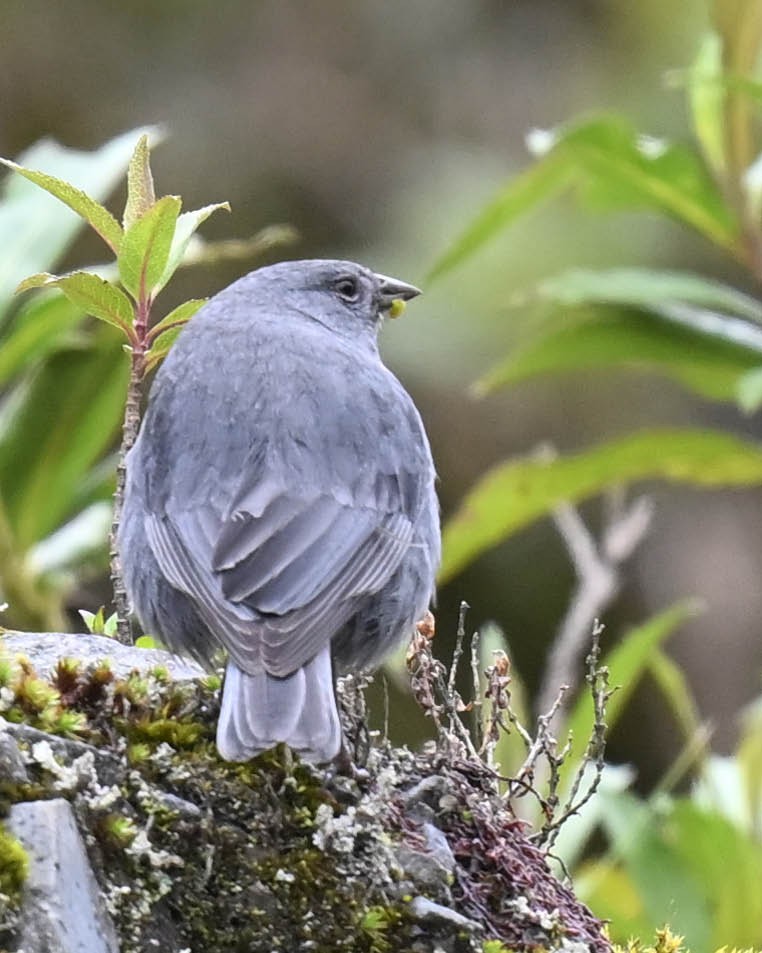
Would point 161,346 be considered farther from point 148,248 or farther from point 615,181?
point 615,181

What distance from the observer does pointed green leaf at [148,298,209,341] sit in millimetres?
3842

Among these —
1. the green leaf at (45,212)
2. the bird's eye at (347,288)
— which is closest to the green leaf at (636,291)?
the bird's eye at (347,288)

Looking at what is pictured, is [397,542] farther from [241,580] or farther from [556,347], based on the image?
[556,347]

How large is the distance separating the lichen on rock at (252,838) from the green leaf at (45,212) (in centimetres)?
268

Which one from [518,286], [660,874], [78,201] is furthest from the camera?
[518,286]

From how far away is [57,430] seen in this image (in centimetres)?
568

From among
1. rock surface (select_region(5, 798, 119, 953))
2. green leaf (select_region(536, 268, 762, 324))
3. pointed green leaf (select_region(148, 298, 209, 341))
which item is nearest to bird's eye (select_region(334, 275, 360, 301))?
green leaf (select_region(536, 268, 762, 324))

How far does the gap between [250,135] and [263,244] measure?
7406 mm

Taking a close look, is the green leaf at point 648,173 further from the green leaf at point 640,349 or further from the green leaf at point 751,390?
the green leaf at point 751,390

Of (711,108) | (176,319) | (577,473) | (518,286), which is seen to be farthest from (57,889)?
(518,286)

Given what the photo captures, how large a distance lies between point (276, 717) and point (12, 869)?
57 centimetres

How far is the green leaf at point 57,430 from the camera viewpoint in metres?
5.54

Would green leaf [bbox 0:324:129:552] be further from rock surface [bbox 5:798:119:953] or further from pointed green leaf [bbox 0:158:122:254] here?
rock surface [bbox 5:798:119:953]

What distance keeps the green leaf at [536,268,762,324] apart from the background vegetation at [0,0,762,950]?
1 centimetres
